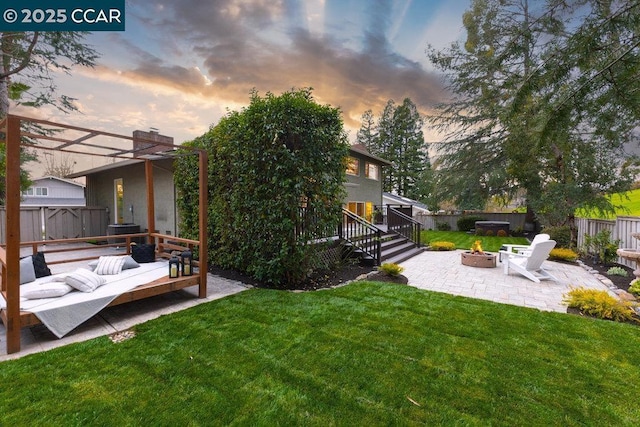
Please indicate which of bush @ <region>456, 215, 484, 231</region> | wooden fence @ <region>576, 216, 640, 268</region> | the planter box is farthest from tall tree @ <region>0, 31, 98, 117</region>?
bush @ <region>456, 215, 484, 231</region>

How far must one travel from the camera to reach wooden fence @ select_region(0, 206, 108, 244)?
32.3 ft

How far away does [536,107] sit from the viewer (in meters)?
5.16

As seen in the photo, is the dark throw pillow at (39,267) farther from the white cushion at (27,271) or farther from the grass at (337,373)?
the grass at (337,373)

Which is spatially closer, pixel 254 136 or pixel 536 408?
pixel 536 408

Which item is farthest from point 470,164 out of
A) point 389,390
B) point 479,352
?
point 389,390

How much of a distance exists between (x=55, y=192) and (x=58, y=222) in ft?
47.2

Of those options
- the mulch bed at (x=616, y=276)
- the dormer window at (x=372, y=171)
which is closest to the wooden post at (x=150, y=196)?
the mulch bed at (x=616, y=276)

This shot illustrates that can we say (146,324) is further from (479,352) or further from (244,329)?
(479,352)

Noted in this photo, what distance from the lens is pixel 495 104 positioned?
1456 cm

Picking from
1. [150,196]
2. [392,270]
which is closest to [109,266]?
[150,196]

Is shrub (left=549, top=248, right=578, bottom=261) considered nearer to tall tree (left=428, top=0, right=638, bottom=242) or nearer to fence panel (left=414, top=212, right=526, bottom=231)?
tall tree (left=428, top=0, right=638, bottom=242)

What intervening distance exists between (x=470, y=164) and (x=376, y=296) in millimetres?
15084

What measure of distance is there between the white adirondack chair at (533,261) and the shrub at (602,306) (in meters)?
1.67

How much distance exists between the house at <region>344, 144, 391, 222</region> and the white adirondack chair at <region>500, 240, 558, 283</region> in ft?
20.7
